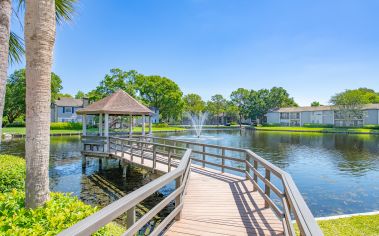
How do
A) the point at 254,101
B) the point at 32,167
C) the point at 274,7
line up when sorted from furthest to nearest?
1. the point at 254,101
2. the point at 274,7
3. the point at 32,167

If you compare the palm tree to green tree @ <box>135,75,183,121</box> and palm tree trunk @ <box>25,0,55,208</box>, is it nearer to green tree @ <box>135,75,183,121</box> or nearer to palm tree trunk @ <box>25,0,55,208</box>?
palm tree trunk @ <box>25,0,55,208</box>

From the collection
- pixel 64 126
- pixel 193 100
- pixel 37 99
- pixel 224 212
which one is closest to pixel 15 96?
pixel 64 126

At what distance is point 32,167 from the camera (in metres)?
3.95

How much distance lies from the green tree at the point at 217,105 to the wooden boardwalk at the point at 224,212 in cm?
8447

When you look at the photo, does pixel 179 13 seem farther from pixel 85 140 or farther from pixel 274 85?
pixel 274 85

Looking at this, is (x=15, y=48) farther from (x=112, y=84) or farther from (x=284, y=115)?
(x=284, y=115)

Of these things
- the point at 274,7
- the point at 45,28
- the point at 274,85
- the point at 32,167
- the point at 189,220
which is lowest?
the point at 189,220

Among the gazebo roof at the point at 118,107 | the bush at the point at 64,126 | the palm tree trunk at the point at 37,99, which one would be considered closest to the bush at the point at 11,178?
the palm tree trunk at the point at 37,99

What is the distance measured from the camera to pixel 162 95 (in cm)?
6316

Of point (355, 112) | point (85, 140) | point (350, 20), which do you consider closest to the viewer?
point (85, 140)

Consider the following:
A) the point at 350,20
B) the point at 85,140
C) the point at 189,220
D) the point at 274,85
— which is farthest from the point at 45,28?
→ the point at 274,85

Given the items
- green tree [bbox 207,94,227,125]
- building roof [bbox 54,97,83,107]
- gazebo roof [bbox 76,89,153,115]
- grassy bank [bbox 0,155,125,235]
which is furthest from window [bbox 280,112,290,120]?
grassy bank [bbox 0,155,125,235]

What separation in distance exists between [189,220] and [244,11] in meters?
13.6

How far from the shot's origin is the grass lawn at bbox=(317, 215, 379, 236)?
5715 mm
